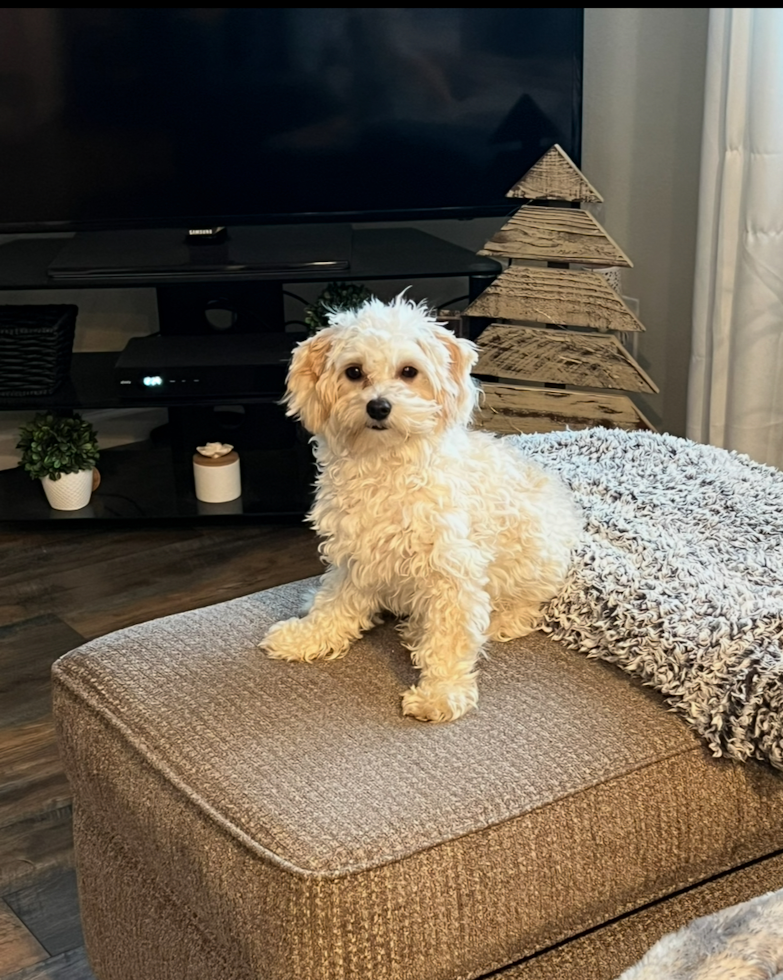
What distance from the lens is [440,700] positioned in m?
1.22

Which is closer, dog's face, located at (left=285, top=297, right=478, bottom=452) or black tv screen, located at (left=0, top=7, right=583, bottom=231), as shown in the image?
dog's face, located at (left=285, top=297, right=478, bottom=452)

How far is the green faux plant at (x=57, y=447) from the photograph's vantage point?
271cm

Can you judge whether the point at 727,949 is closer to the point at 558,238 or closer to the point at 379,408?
the point at 379,408

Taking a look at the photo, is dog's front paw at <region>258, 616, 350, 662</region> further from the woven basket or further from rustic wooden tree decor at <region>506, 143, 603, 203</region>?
the woven basket

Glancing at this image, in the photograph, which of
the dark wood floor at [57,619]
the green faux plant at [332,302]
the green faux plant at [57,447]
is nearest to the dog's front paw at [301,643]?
the dark wood floor at [57,619]

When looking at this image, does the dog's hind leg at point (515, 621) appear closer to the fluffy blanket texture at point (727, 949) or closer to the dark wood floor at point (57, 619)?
the fluffy blanket texture at point (727, 949)

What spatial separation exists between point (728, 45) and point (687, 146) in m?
0.43

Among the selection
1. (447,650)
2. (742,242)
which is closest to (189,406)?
(742,242)

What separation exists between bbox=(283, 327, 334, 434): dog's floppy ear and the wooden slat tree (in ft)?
3.83

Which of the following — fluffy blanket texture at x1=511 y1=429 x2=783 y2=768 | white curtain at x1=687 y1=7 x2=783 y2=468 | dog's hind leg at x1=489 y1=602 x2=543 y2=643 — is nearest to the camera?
fluffy blanket texture at x1=511 y1=429 x2=783 y2=768

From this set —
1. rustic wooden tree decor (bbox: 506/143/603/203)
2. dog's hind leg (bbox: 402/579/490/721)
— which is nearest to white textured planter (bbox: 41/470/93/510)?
rustic wooden tree decor (bbox: 506/143/603/203)

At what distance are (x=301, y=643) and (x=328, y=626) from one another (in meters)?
0.04

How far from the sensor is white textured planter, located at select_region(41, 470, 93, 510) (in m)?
2.74

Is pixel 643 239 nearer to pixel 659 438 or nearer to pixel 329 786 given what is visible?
pixel 659 438
